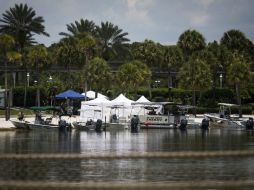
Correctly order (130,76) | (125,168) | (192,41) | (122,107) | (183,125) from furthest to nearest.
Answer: (192,41), (130,76), (122,107), (183,125), (125,168)

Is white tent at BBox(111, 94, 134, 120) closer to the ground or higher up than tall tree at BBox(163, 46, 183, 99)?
closer to the ground

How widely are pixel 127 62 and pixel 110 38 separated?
409 inches

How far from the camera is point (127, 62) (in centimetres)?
12294

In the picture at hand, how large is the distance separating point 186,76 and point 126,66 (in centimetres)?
988

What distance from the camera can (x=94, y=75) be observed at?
11031cm

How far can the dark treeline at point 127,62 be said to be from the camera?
110 meters

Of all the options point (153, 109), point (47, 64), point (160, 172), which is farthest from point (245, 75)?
point (160, 172)

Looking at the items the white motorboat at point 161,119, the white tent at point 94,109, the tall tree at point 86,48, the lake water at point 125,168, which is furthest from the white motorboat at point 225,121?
the lake water at point 125,168

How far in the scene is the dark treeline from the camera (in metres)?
110

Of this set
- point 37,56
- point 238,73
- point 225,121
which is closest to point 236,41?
point 238,73

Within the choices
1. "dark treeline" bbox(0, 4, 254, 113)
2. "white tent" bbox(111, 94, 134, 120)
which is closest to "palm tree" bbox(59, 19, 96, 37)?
"dark treeline" bbox(0, 4, 254, 113)

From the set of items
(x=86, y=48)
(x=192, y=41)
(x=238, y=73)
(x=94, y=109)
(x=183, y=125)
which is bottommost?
(x=183, y=125)

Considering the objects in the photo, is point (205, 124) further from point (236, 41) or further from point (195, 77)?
point (236, 41)

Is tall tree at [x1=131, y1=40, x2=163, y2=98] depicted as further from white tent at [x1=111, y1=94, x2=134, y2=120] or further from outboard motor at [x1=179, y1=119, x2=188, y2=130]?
outboard motor at [x1=179, y1=119, x2=188, y2=130]
